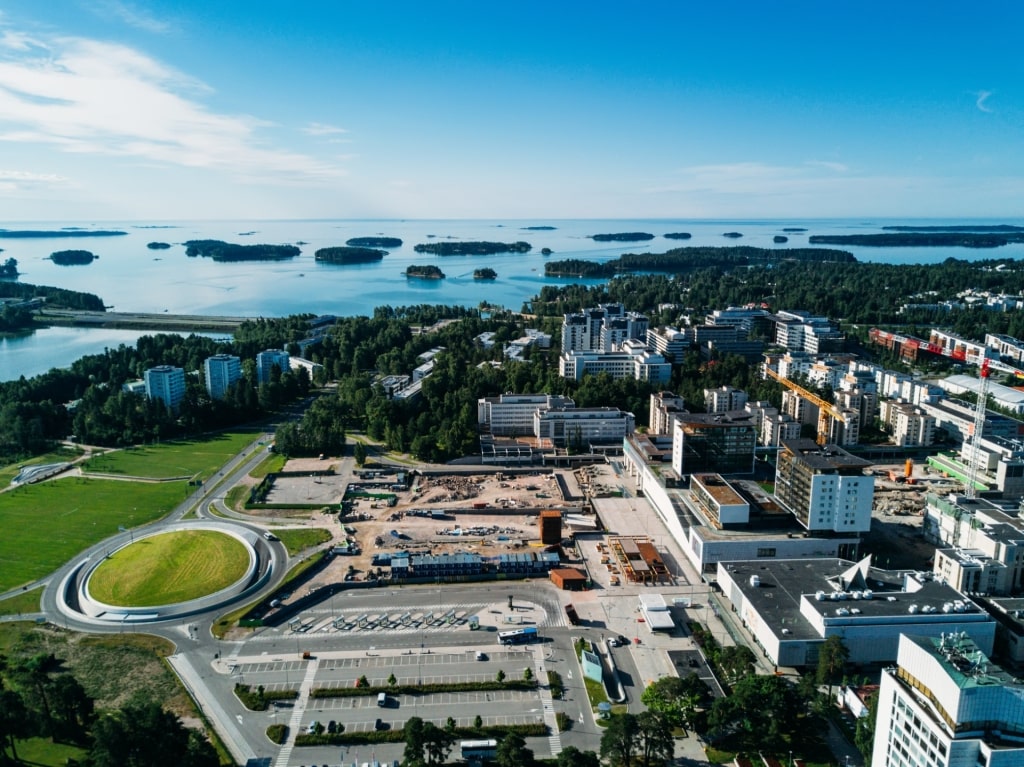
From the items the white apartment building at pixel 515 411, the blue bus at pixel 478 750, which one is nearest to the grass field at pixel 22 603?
the blue bus at pixel 478 750

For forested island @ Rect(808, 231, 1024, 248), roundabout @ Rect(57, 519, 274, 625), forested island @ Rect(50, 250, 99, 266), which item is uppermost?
forested island @ Rect(808, 231, 1024, 248)

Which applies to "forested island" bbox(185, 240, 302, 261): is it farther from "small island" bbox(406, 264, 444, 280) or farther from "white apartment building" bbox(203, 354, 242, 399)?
"white apartment building" bbox(203, 354, 242, 399)

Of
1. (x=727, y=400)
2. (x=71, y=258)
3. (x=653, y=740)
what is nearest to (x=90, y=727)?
(x=653, y=740)

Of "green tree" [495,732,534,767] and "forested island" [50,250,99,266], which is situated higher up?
"forested island" [50,250,99,266]

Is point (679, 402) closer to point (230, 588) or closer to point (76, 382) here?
point (230, 588)

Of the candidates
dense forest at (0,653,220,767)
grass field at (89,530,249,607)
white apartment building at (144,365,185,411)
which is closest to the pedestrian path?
dense forest at (0,653,220,767)

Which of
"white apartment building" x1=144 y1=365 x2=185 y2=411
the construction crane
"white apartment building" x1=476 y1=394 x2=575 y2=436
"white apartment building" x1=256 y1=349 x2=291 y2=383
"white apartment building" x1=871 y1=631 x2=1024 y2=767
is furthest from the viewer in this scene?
"white apartment building" x1=256 y1=349 x2=291 y2=383

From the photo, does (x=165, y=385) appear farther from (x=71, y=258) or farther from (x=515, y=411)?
(x=71, y=258)
